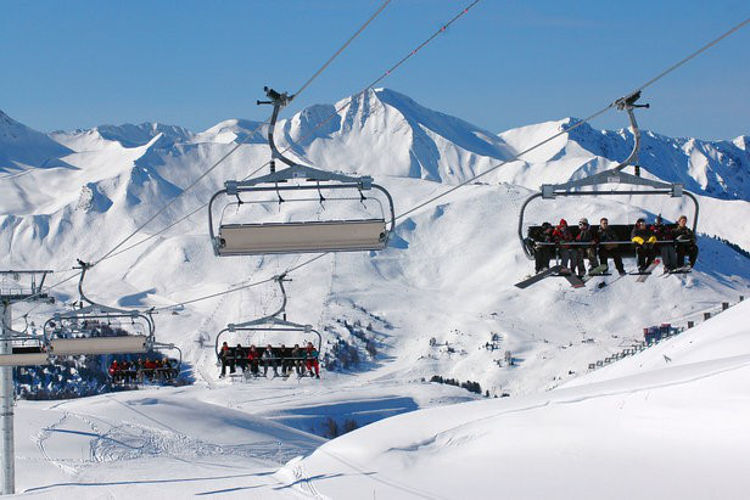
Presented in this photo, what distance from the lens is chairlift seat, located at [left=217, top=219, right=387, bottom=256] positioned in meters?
18.0

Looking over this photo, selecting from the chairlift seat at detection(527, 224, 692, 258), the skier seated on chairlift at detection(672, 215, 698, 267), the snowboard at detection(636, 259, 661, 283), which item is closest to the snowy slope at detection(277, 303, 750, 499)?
the chairlift seat at detection(527, 224, 692, 258)

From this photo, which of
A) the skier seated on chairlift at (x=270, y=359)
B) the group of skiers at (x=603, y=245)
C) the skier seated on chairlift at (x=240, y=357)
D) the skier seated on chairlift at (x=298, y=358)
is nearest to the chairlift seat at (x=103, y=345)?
the skier seated on chairlift at (x=240, y=357)

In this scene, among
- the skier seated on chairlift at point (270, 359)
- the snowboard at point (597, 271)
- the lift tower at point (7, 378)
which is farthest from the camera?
the lift tower at point (7, 378)

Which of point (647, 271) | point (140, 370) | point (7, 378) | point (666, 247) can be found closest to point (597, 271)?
point (647, 271)

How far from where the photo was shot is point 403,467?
120 ft

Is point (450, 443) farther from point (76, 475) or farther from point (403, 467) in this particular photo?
point (76, 475)

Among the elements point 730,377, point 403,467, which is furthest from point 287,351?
point 730,377

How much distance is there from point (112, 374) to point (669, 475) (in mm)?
23194

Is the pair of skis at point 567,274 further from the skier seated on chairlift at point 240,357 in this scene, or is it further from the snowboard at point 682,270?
the skier seated on chairlift at point 240,357

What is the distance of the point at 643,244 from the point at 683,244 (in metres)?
0.80

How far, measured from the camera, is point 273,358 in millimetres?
36375

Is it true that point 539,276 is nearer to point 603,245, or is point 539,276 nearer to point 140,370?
point 603,245

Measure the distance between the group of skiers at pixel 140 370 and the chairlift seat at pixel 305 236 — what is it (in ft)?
86.1

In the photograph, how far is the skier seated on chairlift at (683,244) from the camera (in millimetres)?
21453
